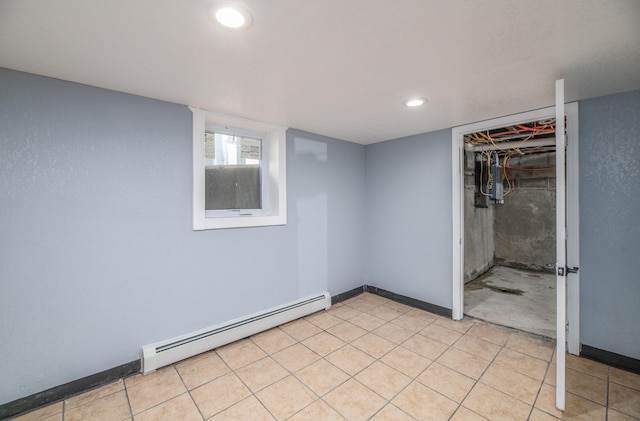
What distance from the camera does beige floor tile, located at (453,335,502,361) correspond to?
2.27 meters

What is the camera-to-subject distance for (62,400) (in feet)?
5.76

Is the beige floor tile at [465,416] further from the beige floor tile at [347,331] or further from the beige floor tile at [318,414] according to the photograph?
the beige floor tile at [347,331]

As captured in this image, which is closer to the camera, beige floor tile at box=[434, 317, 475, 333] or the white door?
the white door

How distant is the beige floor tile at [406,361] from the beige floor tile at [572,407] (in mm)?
718

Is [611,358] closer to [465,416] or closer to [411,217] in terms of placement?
[465,416]

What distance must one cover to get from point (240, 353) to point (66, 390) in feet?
3.81

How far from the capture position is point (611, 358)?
2.08 metres

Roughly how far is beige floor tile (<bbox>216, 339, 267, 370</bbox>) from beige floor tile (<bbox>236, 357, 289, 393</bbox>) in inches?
2.7

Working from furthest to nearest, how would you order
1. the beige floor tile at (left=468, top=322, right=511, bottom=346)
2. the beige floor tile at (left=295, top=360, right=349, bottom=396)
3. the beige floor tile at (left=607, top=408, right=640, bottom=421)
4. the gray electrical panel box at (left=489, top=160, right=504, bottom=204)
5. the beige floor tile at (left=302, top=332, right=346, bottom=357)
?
the gray electrical panel box at (left=489, top=160, right=504, bottom=204)
the beige floor tile at (left=468, top=322, right=511, bottom=346)
the beige floor tile at (left=302, top=332, right=346, bottom=357)
the beige floor tile at (left=295, top=360, right=349, bottom=396)
the beige floor tile at (left=607, top=408, right=640, bottom=421)

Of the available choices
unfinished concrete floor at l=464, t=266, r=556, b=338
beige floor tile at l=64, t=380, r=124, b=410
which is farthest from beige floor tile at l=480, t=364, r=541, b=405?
beige floor tile at l=64, t=380, r=124, b=410

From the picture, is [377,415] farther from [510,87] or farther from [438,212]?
[510,87]

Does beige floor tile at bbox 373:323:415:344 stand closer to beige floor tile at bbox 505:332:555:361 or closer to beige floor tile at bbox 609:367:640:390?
beige floor tile at bbox 505:332:555:361

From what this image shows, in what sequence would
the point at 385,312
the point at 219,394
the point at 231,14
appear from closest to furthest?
the point at 231,14 < the point at 219,394 < the point at 385,312

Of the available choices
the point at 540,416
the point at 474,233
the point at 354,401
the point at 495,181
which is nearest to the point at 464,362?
the point at 540,416
